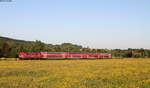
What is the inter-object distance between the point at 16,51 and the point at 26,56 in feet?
67.9

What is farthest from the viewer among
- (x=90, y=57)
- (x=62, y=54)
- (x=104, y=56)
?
(x=104, y=56)

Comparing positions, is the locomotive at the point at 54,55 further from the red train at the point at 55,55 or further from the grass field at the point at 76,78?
the grass field at the point at 76,78

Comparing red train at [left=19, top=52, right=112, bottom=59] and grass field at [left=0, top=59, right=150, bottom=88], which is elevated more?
red train at [left=19, top=52, right=112, bottom=59]

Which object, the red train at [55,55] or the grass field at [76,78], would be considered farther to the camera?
the red train at [55,55]

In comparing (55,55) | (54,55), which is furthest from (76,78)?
(55,55)

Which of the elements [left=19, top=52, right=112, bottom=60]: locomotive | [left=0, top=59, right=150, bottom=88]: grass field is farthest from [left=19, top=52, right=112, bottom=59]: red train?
[left=0, top=59, right=150, bottom=88]: grass field

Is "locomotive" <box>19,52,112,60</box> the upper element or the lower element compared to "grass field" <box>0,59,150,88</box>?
upper

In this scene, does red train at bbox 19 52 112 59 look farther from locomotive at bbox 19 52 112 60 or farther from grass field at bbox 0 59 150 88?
grass field at bbox 0 59 150 88

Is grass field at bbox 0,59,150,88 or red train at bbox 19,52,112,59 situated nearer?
grass field at bbox 0,59,150,88

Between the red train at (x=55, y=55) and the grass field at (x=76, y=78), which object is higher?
Result: the red train at (x=55, y=55)

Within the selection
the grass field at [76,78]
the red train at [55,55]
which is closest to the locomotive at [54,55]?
the red train at [55,55]

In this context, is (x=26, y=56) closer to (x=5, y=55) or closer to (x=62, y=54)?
(x=62, y=54)

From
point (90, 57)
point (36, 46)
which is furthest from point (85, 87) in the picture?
point (36, 46)

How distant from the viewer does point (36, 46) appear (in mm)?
102250
